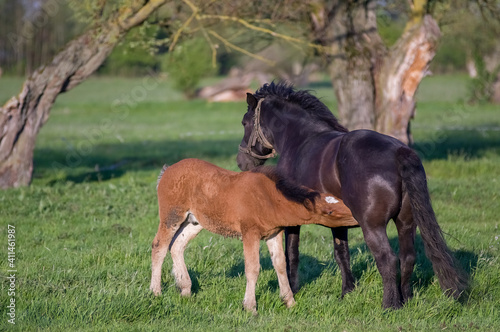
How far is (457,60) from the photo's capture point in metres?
75.6

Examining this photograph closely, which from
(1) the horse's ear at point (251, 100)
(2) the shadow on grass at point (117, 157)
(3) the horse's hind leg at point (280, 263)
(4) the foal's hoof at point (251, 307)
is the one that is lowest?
(2) the shadow on grass at point (117, 157)

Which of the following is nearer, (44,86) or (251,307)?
(251,307)

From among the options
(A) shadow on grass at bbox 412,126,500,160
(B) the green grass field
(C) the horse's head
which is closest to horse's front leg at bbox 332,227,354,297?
(B) the green grass field

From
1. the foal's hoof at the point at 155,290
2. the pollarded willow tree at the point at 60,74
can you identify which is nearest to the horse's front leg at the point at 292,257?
the foal's hoof at the point at 155,290

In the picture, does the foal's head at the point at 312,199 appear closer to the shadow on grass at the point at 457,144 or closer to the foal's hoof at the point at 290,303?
the foal's hoof at the point at 290,303

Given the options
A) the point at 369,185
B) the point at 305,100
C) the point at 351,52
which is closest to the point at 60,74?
the point at 351,52

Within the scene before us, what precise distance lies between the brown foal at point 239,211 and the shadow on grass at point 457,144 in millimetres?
10796

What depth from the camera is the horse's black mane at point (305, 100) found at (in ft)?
20.4

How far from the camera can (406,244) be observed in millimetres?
5395

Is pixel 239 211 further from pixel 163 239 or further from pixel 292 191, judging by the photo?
pixel 163 239

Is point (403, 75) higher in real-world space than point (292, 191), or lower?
lower

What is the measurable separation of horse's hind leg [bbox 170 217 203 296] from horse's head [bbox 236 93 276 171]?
1127 millimetres

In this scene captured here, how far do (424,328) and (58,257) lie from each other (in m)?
4.18

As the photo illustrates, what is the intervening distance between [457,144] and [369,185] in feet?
46.6
